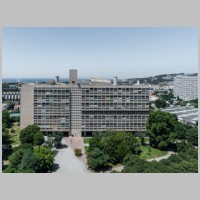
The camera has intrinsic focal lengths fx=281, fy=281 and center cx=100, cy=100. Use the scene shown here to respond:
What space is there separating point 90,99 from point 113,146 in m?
7.95

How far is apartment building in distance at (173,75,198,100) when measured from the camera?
5797 centimetres

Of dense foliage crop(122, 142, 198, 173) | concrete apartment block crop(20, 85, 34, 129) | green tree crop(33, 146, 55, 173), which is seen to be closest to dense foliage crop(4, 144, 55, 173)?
green tree crop(33, 146, 55, 173)

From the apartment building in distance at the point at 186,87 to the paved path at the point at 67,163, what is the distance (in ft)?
135

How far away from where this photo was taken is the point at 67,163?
2012cm

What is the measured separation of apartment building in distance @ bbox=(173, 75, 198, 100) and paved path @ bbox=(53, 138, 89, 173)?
41009 millimetres

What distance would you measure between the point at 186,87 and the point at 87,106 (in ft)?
124

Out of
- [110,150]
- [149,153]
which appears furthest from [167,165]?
[149,153]

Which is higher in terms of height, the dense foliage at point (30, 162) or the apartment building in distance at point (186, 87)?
the apartment building in distance at point (186, 87)

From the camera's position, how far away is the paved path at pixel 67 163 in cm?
1886

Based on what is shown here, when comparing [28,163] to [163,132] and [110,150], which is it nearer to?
[110,150]

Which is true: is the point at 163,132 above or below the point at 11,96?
below

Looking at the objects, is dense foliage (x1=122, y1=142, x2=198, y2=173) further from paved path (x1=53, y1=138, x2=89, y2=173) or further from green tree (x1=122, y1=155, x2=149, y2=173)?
paved path (x1=53, y1=138, x2=89, y2=173)

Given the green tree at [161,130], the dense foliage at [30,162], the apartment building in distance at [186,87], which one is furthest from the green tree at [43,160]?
the apartment building in distance at [186,87]

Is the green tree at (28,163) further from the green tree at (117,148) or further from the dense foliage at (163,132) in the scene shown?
the dense foliage at (163,132)
